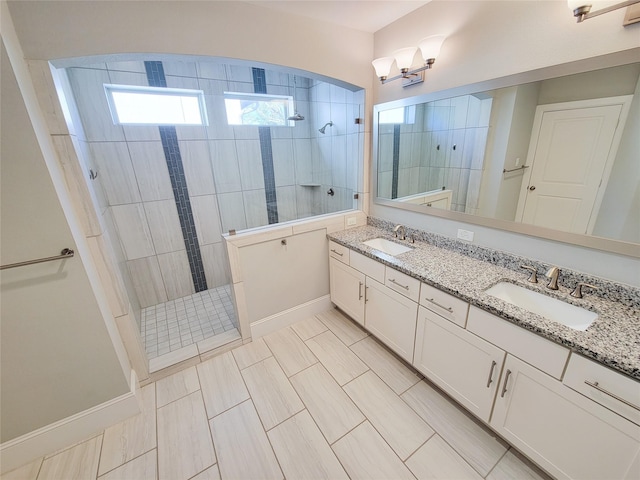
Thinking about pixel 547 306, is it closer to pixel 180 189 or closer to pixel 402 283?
pixel 402 283

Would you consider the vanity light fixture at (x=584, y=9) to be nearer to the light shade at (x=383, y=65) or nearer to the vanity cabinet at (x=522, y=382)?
the light shade at (x=383, y=65)

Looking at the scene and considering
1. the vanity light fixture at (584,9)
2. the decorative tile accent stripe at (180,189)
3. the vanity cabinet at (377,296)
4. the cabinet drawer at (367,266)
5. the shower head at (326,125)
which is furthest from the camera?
the shower head at (326,125)

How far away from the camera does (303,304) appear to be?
98.0 inches

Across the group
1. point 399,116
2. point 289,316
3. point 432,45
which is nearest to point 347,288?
point 289,316

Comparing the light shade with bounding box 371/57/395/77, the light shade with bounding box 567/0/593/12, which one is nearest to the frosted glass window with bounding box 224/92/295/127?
the light shade with bounding box 371/57/395/77

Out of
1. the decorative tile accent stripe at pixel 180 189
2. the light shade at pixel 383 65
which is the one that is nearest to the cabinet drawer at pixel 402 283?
the light shade at pixel 383 65

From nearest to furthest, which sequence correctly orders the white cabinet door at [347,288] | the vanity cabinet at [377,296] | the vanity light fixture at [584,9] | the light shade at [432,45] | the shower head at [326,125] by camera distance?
1. the vanity light fixture at [584,9]
2. the light shade at [432,45]
3. the vanity cabinet at [377,296]
4. the white cabinet door at [347,288]
5. the shower head at [326,125]

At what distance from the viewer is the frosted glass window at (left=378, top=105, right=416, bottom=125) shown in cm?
201

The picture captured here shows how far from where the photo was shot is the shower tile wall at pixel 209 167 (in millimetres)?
2373

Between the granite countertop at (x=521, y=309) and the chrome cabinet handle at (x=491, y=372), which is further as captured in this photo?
the chrome cabinet handle at (x=491, y=372)

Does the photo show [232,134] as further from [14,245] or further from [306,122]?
[14,245]

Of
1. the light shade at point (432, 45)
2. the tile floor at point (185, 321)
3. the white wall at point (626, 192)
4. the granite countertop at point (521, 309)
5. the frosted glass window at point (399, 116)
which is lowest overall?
the tile floor at point (185, 321)

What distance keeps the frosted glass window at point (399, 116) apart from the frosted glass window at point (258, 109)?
1.13m

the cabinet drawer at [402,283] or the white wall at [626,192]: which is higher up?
the white wall at [626,192]
